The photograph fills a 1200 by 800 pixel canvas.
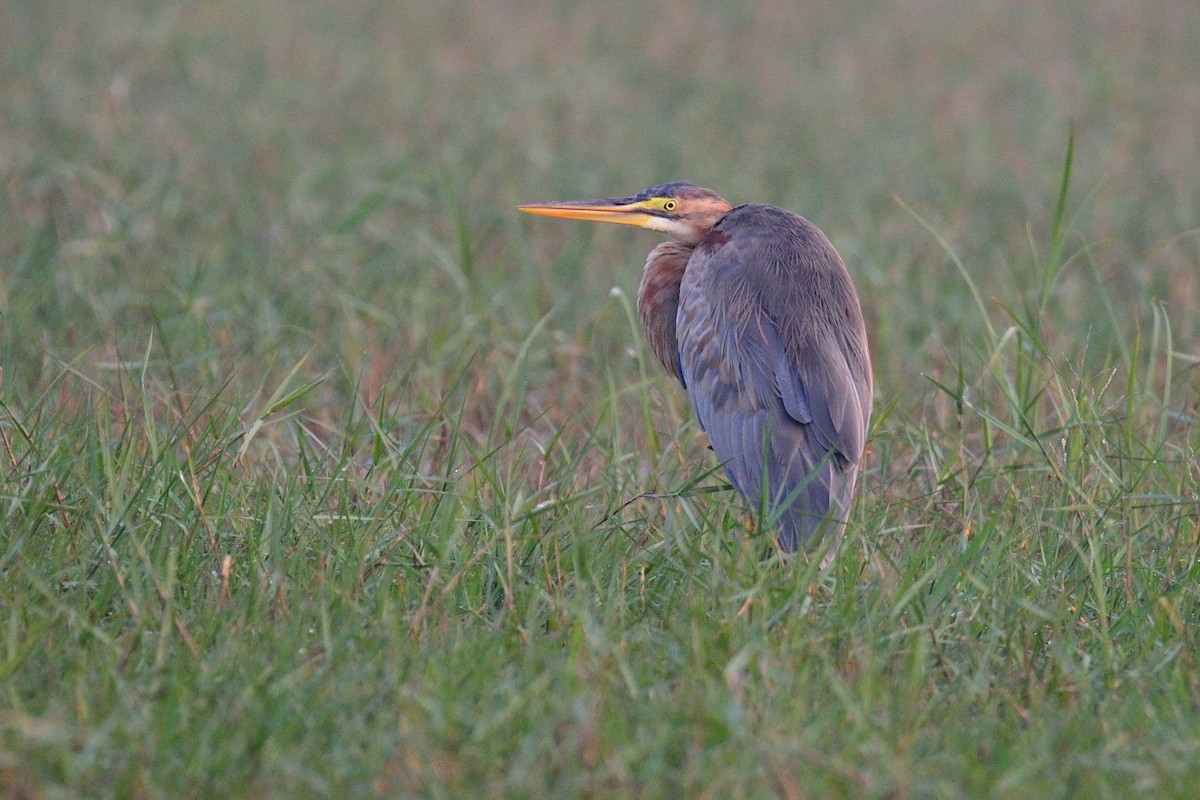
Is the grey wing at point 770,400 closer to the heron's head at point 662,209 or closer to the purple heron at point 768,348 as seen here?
the purple heron at point 768,348

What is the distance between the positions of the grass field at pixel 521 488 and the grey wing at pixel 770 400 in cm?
13

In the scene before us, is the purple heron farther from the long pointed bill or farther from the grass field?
the grass field

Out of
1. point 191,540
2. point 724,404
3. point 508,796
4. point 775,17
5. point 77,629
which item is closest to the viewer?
point 508,796

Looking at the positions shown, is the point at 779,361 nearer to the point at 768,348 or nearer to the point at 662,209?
the point at 768,348

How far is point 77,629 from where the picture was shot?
2.94 metres

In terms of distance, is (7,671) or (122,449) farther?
(122,449)

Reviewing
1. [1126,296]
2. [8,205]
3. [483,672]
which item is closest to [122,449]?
[483,672]

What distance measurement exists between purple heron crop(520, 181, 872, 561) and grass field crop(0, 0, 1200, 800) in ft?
0.46

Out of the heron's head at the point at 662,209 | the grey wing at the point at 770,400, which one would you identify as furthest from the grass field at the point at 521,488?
the heron's head at the point at 662,209

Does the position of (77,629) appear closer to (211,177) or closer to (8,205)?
(8,205)

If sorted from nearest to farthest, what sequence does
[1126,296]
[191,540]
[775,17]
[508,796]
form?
[508,796]
[191,540]
[1126,296]
[775,17]

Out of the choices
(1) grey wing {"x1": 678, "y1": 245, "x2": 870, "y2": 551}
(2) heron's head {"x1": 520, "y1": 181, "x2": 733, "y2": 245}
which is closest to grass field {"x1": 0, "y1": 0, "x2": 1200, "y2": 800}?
(1) grey wing {"x1": 678, "y1": 245, "x2": 870, "y2": 551}

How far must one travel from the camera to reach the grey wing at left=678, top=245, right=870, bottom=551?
3.75 m

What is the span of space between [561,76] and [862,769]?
8112 mm
